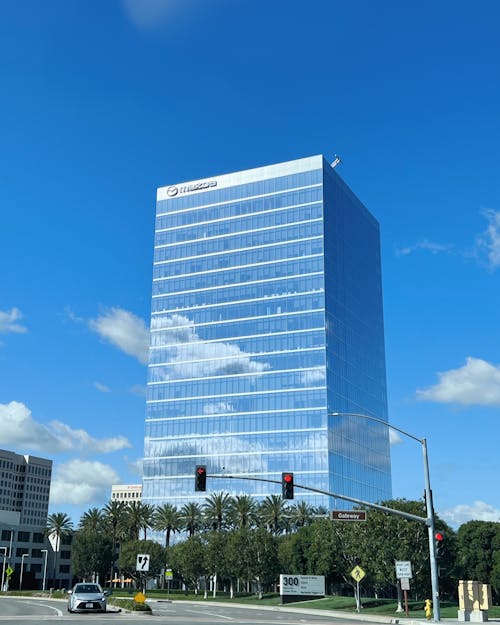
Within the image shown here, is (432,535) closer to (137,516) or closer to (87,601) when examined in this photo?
(87,601)

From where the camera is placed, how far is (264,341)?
15650 cm

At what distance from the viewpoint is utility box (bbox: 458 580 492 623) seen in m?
45.7

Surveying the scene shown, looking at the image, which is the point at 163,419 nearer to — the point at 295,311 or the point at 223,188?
the point at 295,311

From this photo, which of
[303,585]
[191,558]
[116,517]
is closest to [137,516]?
[116,517]

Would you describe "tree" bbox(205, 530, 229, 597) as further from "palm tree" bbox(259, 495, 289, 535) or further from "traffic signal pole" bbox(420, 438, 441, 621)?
"traffic signal pole" bbox(420, 438, 441, 621)

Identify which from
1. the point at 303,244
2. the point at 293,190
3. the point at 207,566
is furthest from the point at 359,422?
the point at 207,566

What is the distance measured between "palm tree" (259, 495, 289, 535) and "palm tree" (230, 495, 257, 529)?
1.44m

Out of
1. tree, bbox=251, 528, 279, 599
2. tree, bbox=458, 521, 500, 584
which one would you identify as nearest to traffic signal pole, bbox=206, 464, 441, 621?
tree, bbox=251, 528, 279, 599

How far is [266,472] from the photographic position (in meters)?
148

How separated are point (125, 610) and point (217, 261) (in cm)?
12364

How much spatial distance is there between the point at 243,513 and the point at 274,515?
5.13 m

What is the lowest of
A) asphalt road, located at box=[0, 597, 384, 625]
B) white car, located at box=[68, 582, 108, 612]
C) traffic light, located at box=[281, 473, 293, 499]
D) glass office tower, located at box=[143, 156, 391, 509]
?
asphalt road, located at box=[0, 597, 384, 625]

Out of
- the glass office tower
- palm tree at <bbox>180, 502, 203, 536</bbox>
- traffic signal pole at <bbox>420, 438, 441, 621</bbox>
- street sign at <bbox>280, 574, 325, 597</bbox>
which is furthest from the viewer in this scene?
the glass office tower

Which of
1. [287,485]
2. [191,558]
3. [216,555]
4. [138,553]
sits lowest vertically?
[191,558]
